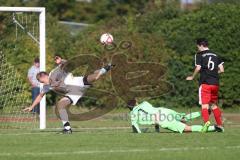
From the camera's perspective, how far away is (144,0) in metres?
50.6

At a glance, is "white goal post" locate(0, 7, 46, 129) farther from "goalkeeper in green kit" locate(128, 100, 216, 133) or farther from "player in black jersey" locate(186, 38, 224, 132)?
"player in black jersey" locate(186, 38, 224, 132)

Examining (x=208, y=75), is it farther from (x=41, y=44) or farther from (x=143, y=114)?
(x=41, y=44)

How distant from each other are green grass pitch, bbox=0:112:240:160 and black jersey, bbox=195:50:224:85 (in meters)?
1.61

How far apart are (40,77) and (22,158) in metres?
6.43

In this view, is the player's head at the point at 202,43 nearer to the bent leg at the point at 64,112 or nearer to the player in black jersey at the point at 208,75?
the player in black jersey at the point at 208,75

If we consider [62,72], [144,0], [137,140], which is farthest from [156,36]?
[144,0]

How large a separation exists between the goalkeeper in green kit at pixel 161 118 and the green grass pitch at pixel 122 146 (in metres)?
0.51

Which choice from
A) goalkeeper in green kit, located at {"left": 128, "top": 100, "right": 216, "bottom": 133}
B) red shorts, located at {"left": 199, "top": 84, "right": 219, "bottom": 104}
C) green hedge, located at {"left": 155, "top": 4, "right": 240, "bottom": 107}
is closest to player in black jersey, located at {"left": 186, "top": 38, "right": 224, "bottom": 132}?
red shorts, located at {"left": 199, "top": 84, "right": 219, "bottom": 104}

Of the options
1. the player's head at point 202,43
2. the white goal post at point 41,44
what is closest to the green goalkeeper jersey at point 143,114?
the player's head at point 202,43

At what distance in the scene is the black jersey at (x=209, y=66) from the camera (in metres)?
18.5

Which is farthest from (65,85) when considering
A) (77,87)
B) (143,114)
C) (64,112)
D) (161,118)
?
(161,118)

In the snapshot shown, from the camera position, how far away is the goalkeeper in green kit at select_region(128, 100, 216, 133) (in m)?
17.7

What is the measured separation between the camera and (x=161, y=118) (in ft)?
58.8

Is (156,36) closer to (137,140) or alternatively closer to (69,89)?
(69,89)
